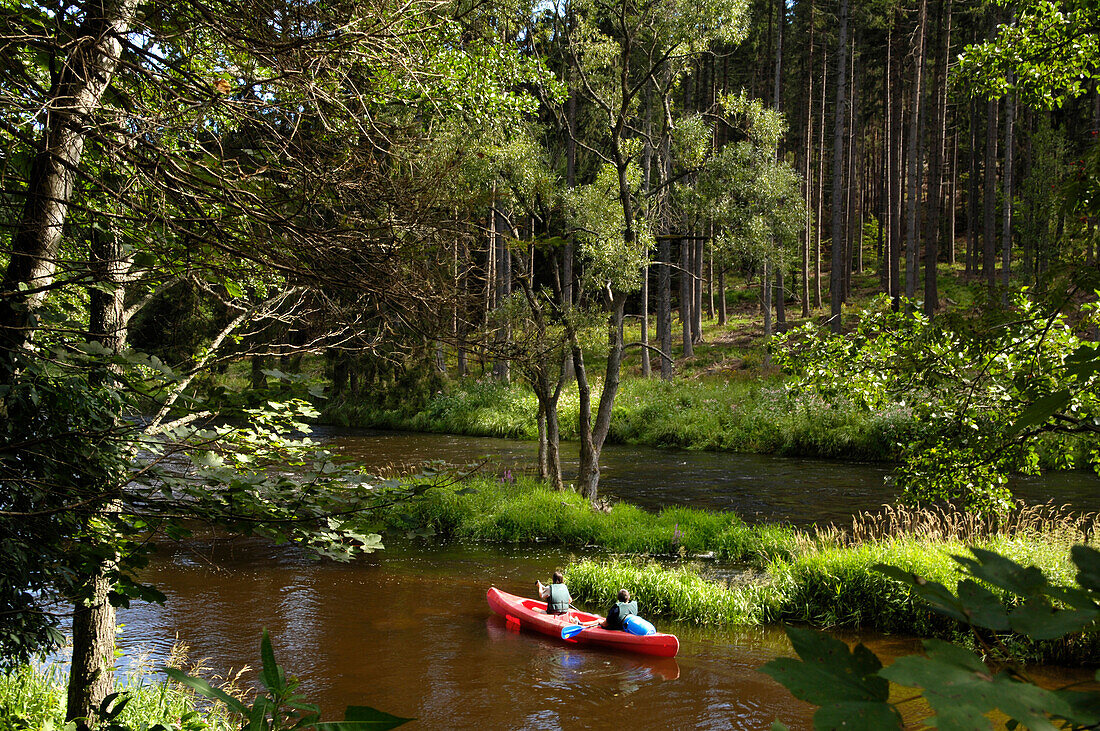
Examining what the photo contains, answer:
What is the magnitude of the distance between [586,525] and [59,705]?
369 inches

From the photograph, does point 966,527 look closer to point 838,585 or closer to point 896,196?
point 838,585

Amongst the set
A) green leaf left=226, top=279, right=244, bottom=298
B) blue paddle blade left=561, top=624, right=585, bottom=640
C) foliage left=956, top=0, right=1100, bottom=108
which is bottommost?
blue paddle blade left=561, top=624, right=585, bottom=640

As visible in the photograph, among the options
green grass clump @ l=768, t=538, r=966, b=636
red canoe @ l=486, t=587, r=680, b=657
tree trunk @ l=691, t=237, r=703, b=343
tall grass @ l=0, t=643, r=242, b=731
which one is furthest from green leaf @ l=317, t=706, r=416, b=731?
tree trunk @ l=691, t=237, r=703, b=343

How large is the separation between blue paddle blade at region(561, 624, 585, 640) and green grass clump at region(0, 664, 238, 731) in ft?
14.8

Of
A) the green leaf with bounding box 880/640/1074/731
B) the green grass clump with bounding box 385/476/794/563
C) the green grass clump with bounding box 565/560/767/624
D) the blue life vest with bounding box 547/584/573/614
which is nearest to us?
the green leaf with bounding box 880/640/1074/731

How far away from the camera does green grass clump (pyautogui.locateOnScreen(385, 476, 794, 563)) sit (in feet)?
41.3

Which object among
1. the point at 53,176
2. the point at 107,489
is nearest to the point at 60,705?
the point at 107,489

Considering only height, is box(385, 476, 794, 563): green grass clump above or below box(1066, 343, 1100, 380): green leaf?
below

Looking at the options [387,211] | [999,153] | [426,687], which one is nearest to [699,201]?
[426,687]

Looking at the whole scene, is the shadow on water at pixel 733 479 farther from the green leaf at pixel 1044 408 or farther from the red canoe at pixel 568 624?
the green leaf at pixel 1044 408

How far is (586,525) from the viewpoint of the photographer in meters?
13.8

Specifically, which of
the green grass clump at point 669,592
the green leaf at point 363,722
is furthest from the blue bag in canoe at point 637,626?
the green leaf at point 363,722

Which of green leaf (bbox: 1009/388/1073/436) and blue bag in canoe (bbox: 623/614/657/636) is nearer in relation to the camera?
green leaf (bbox: 1009/388/1073/436)

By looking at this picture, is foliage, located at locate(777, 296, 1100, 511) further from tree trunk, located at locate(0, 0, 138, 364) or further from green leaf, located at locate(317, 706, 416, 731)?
tree trunk, located at locate(0, 0, 138, 364)
